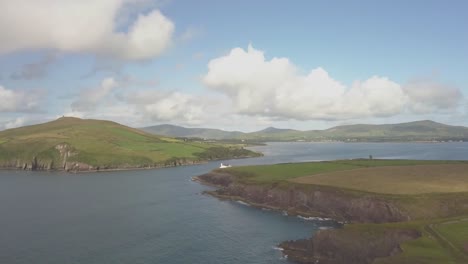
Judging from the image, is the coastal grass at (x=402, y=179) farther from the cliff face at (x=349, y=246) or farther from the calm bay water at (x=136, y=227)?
the cliff face at (x=349, y=246)

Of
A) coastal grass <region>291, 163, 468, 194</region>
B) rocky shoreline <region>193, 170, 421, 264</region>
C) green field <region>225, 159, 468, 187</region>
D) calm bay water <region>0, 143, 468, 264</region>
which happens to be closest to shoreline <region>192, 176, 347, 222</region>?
rocky shoreline <region>193, 170, 421, 264</region>

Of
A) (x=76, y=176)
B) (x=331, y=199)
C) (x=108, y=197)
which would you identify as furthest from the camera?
(x=76, y=176)

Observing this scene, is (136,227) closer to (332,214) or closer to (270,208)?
(270,208)

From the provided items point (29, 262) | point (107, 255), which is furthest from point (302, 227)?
point (29, 262)

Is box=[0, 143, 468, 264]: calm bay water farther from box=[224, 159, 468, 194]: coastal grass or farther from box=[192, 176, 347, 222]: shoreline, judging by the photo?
box=[224, 159, 468, 194]: coastal grass

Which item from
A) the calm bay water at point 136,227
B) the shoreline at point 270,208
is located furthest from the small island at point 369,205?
the calm bay water at point 136,227

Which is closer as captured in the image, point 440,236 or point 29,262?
point 440,236

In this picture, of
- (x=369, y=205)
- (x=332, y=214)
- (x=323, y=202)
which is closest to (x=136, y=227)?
(x=323, y=202)

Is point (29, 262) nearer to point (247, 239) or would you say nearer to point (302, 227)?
point (247, 239)
